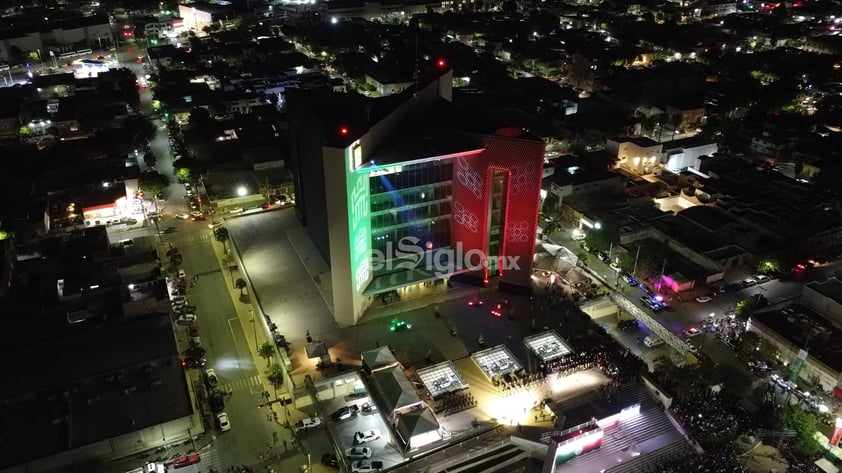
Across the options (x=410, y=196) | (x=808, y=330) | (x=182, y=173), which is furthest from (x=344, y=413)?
(x=182, y=173)

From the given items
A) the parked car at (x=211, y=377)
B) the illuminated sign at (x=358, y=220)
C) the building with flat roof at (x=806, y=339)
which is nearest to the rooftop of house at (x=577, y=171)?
the building with flat roof at (x=806, y=339)

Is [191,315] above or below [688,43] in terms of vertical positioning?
below

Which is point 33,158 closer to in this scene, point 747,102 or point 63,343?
point 63,343

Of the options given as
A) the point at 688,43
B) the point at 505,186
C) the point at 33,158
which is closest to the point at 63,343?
the point at 505,186

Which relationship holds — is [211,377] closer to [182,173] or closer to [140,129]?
[182,173]

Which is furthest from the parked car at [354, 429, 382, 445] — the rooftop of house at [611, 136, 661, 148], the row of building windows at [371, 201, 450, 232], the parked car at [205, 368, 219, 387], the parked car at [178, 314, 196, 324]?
the rooftop of house at [611, 136, 661, 148]

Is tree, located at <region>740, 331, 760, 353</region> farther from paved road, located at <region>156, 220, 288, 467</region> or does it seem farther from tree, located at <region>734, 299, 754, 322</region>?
paved road, located at <region>156, 220, 288, 467</region>
